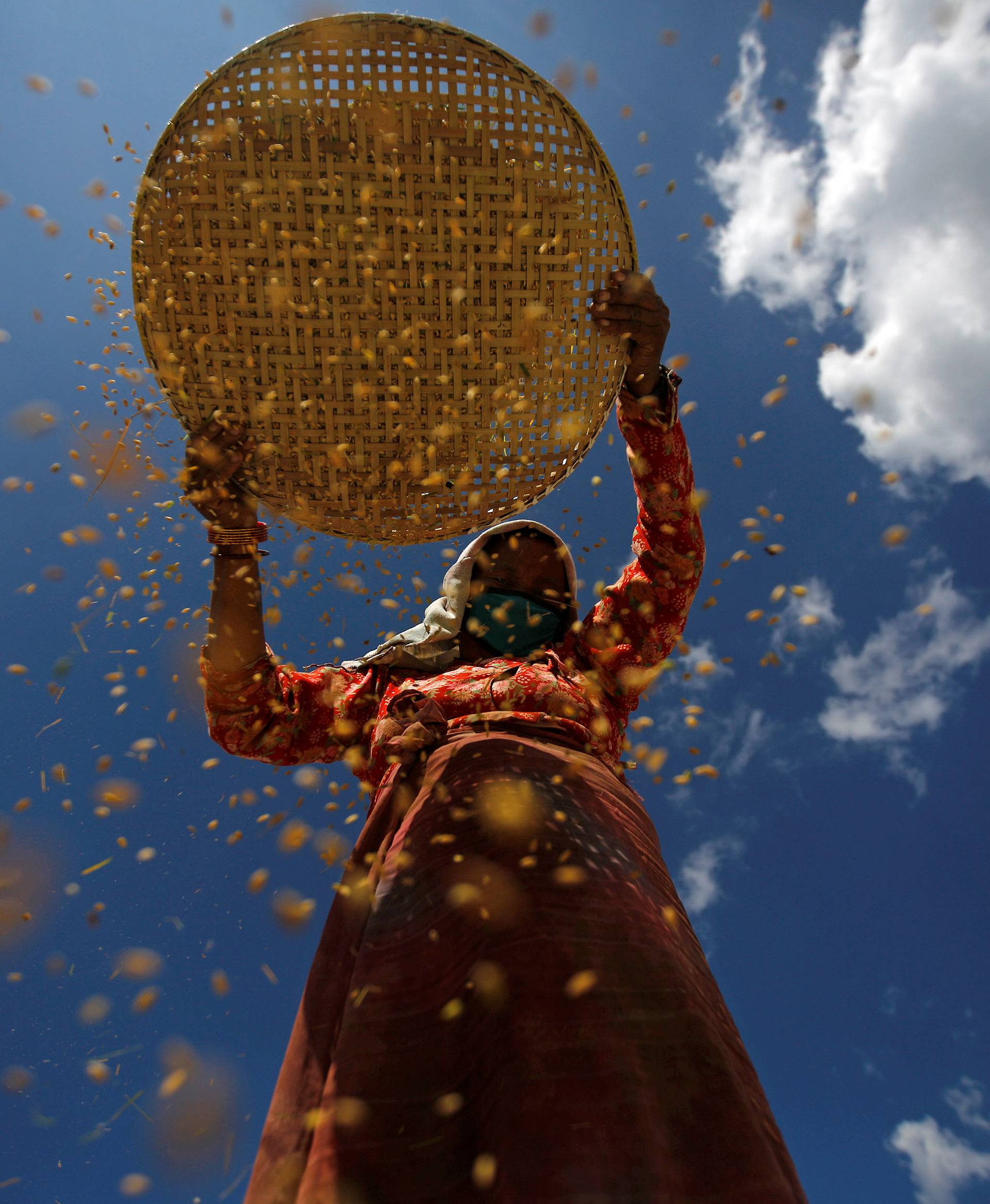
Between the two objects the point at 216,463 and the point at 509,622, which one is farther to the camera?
the point at 509,622

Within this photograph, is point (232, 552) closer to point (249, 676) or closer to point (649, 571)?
point (249, 676)

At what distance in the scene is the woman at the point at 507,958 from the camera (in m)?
0.88

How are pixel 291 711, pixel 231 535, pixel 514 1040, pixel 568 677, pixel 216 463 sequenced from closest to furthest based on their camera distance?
pixel 514 1040 → pixel 216 463 → pixel 231 535 → pixel 568 677 → pixel 291 711

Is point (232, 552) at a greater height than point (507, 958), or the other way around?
point (232, 552)

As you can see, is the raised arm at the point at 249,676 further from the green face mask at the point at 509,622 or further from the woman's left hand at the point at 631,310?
the woman's left hand at the point at 631,310

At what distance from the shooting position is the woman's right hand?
153 centimetres

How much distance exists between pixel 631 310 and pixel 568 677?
0.85 meters

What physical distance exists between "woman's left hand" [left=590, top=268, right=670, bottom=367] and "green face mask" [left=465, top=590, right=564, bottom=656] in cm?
75

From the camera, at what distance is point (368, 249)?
60.6 inches

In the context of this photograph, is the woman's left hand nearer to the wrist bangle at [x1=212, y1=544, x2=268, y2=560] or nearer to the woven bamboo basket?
the woven bamboo basket

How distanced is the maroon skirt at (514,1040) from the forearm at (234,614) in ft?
2.20

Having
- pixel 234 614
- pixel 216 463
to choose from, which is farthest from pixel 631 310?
pixel 234 614

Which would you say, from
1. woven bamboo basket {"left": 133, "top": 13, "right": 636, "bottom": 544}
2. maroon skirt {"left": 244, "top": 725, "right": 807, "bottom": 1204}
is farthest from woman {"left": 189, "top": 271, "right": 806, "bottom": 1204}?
woven bamboo basket {"left": 133, "top": 13, "right": 636, "bottom": 544}

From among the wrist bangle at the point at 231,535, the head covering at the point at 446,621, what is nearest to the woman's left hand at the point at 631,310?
the head covering at the point at 446,621
